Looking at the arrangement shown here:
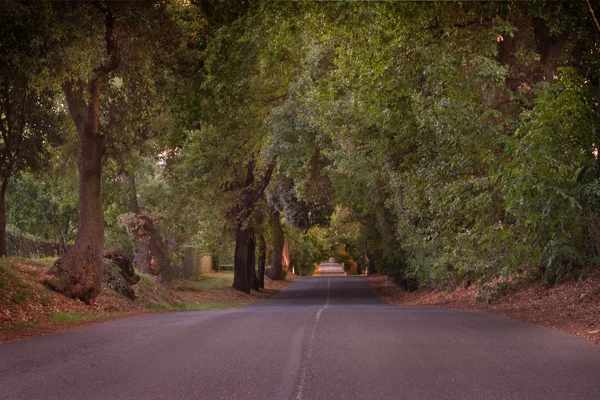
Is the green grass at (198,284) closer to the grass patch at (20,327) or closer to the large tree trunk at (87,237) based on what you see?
the large tree trunk at (87,237)

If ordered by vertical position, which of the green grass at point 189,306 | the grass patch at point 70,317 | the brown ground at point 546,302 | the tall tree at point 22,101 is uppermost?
the tall tree at point 22,101

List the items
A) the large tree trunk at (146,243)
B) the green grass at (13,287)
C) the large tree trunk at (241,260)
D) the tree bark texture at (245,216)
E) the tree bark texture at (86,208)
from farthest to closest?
the large tree trunk at (241,260) → the tree bark texture at (245,216) → the large tree trunk at (146,243) → the tree bark texture at (86,208) → the green grass at (13,287)

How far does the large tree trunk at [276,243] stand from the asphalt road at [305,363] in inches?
1082

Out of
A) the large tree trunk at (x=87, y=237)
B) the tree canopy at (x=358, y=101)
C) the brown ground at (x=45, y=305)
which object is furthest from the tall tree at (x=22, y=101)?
the brown ground at (x=45, y=305)

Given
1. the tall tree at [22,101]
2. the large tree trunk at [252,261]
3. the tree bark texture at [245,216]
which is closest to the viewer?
the tall tree at [22,101]

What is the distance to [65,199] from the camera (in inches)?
1080

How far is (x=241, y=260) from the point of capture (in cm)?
3562

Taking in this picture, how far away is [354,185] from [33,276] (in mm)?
17043

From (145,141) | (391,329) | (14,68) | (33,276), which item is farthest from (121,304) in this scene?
(391,329)

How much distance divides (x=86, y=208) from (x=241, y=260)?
1782cm

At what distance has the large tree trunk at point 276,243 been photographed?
4028 centimetres

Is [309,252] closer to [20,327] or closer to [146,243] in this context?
[146,243]

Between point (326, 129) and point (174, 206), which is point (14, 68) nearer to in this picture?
point (326, 129)

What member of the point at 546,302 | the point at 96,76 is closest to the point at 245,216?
the point at 96,76
